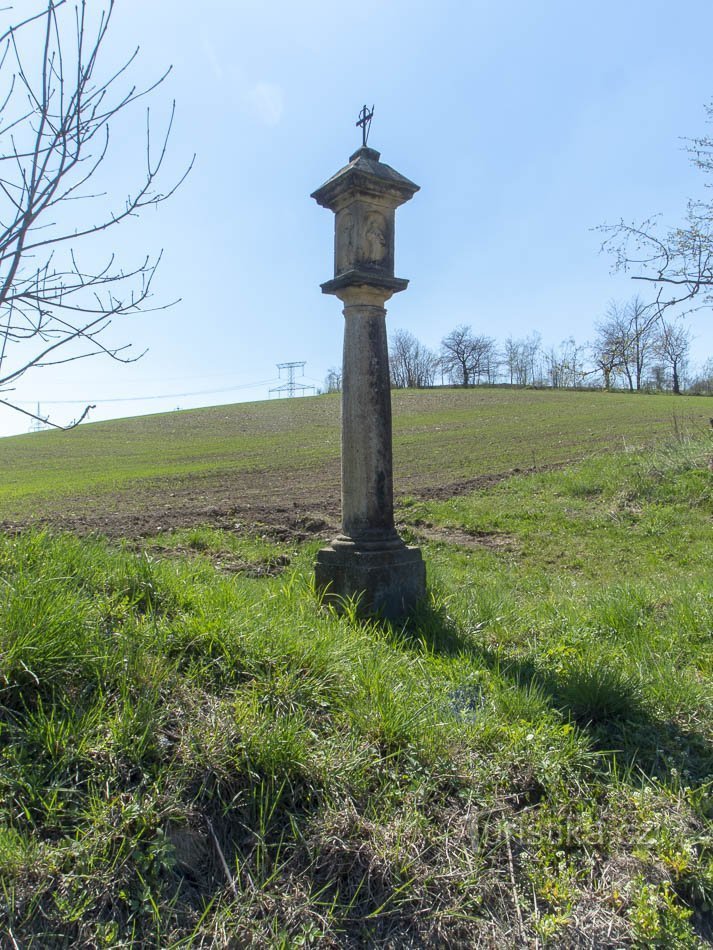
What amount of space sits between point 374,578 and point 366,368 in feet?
5.14

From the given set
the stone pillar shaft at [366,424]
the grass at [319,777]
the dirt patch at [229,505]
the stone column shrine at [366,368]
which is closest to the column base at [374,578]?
the stone column shrine at [366,368]

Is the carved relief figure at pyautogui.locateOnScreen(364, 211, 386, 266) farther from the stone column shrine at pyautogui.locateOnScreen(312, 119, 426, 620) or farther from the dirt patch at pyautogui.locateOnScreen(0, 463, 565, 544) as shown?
the dirt patch at pyautogui.locateOnScreen(0, 463, 565, 544)

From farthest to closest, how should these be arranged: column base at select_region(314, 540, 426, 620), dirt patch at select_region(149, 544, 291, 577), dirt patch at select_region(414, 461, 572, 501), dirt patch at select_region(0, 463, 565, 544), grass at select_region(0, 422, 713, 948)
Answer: dirt patch at select_region(414, 461, 572, 501) → dirt patch at select_region(0, 463, 565, 544) → dirt patch at select_region(149, 544, 291, 577) → column base at select_region(314, 540, 426, 620) → grass at select_region(0, 422, 713, 948)

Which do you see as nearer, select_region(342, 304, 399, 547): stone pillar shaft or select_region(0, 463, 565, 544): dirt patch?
select_region(342, 304, 399, 547): stone pillar shaft

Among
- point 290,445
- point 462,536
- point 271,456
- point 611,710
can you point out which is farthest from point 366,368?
point 290,445

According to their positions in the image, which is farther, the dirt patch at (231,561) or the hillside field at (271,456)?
the hillside field at (271,456)

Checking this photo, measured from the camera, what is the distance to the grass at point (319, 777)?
79.9 inches

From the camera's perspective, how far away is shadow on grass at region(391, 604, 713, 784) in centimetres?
289

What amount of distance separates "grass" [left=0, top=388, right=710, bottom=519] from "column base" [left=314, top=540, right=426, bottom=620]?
327 inches

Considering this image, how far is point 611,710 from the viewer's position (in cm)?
322

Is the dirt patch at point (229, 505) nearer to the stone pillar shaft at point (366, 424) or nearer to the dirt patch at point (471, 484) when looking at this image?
the dirt patch at point (471, 484)

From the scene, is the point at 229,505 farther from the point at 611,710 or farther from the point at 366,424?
the point at 611,710

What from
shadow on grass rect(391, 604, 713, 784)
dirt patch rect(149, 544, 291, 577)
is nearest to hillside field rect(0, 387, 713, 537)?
dirt patch rect(149, 544, 291, 577)

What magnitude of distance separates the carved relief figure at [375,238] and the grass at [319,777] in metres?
2.74
